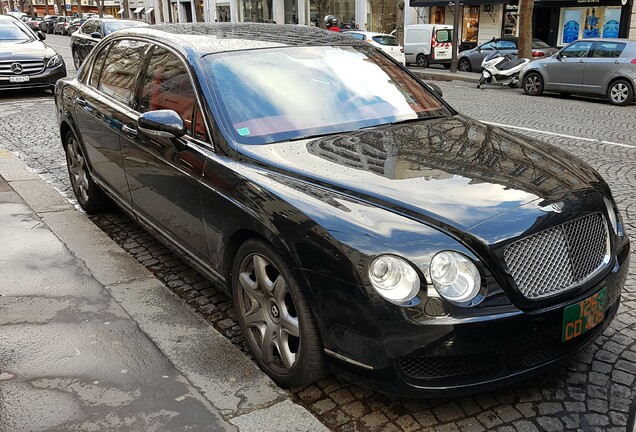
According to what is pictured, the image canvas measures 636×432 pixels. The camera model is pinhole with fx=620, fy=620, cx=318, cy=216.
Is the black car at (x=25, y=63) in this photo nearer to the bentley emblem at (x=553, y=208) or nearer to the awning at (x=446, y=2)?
the bentley emblem at (x=553, y=208)

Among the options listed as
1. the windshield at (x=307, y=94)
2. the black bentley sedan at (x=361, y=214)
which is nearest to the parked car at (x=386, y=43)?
the black bentley sedan at (x=361, y=214)

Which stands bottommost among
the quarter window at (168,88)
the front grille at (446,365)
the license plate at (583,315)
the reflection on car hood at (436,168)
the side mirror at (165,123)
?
the front grille at (446,365)

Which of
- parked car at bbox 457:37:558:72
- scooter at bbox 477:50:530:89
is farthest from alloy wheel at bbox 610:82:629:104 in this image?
parked car at bbox 457:37:558:72

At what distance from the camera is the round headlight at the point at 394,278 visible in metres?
2.41

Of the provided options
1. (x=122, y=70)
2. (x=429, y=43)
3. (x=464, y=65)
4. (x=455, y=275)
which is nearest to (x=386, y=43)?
(x=429, y=43)

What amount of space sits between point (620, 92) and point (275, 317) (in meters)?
13.0

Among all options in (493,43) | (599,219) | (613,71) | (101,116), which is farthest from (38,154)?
(493,43)

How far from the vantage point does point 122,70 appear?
15.6ft

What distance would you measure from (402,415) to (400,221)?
35.4 inches

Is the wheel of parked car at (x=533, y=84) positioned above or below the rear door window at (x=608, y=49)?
below

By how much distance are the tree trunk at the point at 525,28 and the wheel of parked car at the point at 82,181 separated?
16.8 meters

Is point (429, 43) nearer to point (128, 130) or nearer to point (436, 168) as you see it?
point (128, 130)

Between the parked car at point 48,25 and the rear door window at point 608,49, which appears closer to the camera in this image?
the rear door window at point 608,49

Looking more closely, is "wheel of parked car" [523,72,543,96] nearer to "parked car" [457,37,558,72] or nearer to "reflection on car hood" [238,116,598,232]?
"parked car" [457,37,558,72]
